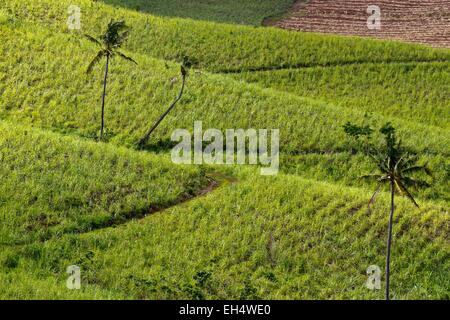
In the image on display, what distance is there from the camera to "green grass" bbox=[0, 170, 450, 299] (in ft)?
114

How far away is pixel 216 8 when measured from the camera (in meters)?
78.8

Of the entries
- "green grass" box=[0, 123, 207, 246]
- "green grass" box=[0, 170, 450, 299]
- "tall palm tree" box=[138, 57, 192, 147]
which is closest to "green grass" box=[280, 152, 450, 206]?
"green grass" box=[0, 170, 450, 299]

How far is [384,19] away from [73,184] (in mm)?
41797

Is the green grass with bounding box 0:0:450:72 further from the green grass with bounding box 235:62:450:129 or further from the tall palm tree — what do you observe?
the tall palm tree

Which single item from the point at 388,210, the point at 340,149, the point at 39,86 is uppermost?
the point at 39,86

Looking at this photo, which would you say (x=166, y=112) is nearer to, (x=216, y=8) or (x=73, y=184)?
(x=73, y=184)

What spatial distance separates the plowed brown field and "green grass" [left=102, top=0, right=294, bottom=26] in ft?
7.56

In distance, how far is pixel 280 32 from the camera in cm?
6694

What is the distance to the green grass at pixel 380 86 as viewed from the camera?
56.3 meters

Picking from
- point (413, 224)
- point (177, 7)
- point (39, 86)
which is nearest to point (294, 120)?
point (413, 224)

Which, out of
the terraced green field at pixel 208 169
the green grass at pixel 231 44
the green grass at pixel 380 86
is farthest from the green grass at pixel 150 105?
the green grass at pixel 231 44

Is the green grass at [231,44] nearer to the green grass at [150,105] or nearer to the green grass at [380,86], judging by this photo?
the green grass at [380,86]

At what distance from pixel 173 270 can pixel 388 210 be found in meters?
12.2

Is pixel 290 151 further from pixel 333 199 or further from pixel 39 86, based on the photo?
pixel 39 86
